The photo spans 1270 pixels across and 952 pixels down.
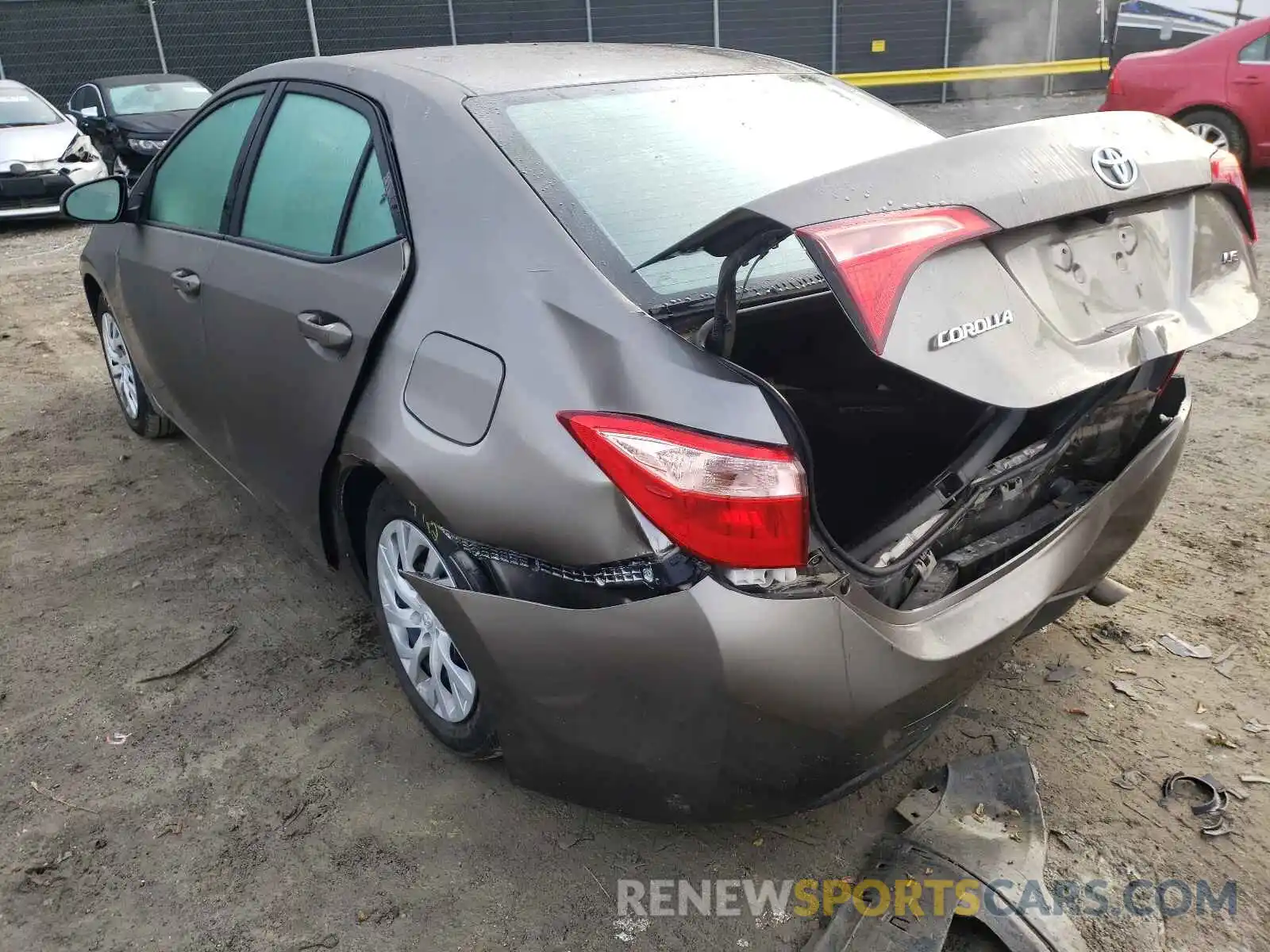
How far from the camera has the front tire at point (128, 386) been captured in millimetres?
4473

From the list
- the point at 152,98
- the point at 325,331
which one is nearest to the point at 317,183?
the point at 325,331

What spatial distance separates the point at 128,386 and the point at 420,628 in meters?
2.83

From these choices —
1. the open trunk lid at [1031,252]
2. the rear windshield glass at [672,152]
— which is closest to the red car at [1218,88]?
the rear windshield glass at [672,152]

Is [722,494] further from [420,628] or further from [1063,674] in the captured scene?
[1063,674]

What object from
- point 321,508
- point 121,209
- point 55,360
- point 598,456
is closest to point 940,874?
point 598,456

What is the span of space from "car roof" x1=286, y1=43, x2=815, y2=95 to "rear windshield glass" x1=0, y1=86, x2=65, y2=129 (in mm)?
9380

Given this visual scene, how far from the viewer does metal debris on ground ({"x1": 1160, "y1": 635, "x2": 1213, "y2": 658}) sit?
111 inches

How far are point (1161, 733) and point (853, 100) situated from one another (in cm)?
191

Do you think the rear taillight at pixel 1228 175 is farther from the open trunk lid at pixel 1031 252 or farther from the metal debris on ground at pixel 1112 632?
the metal debris on ground at pixel 1112 632

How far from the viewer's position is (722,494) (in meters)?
1.72

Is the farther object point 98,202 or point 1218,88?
point 1218,88

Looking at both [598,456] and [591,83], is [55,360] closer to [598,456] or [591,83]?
[591,83]

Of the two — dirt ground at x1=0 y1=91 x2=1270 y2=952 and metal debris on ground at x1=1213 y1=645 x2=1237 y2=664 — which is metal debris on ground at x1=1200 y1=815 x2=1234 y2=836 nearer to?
dirt ground at x1=0 y1=91 x2=1270 y2=952

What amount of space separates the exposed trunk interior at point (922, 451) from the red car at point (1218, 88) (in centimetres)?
774
